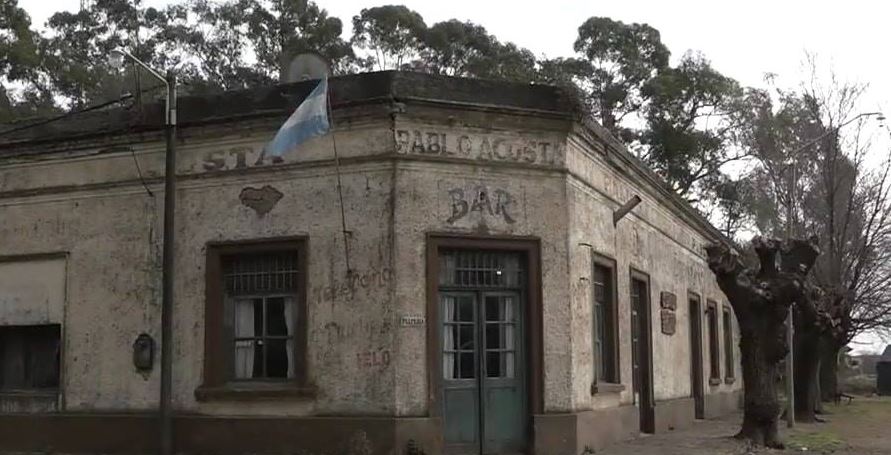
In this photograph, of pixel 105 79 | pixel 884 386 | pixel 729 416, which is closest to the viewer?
pixel 729 416

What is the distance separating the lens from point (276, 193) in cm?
1328

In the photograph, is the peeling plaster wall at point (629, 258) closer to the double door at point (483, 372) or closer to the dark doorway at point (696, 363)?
the dark doorway at point (696, 363)

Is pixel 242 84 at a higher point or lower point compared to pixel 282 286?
higher

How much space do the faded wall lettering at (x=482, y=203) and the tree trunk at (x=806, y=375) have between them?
1176cm

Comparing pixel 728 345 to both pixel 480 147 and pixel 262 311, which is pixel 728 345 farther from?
pixel 262 311

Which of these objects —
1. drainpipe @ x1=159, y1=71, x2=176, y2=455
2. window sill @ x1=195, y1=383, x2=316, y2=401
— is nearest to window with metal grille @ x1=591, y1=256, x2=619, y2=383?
window sill @ x1=195, y1=383, x2=316, y2=401

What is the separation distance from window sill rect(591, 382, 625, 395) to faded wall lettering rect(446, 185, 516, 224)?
272cm

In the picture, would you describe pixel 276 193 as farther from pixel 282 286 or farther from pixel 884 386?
pixel 884 386

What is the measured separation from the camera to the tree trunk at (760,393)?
1545 centimetres

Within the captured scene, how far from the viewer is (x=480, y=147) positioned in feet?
43.0

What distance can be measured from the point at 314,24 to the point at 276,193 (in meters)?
26.2

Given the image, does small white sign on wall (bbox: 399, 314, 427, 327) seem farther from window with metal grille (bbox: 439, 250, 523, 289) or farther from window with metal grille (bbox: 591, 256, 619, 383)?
window with metal grille (bbox: 591, 256, 619, 383)

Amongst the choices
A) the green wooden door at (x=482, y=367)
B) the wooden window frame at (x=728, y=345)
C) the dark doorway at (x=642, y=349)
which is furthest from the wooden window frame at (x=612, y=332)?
the wooden window frame at (x=728, y=345)

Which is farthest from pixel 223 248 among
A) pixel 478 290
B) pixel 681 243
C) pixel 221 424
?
pixel 681 243
